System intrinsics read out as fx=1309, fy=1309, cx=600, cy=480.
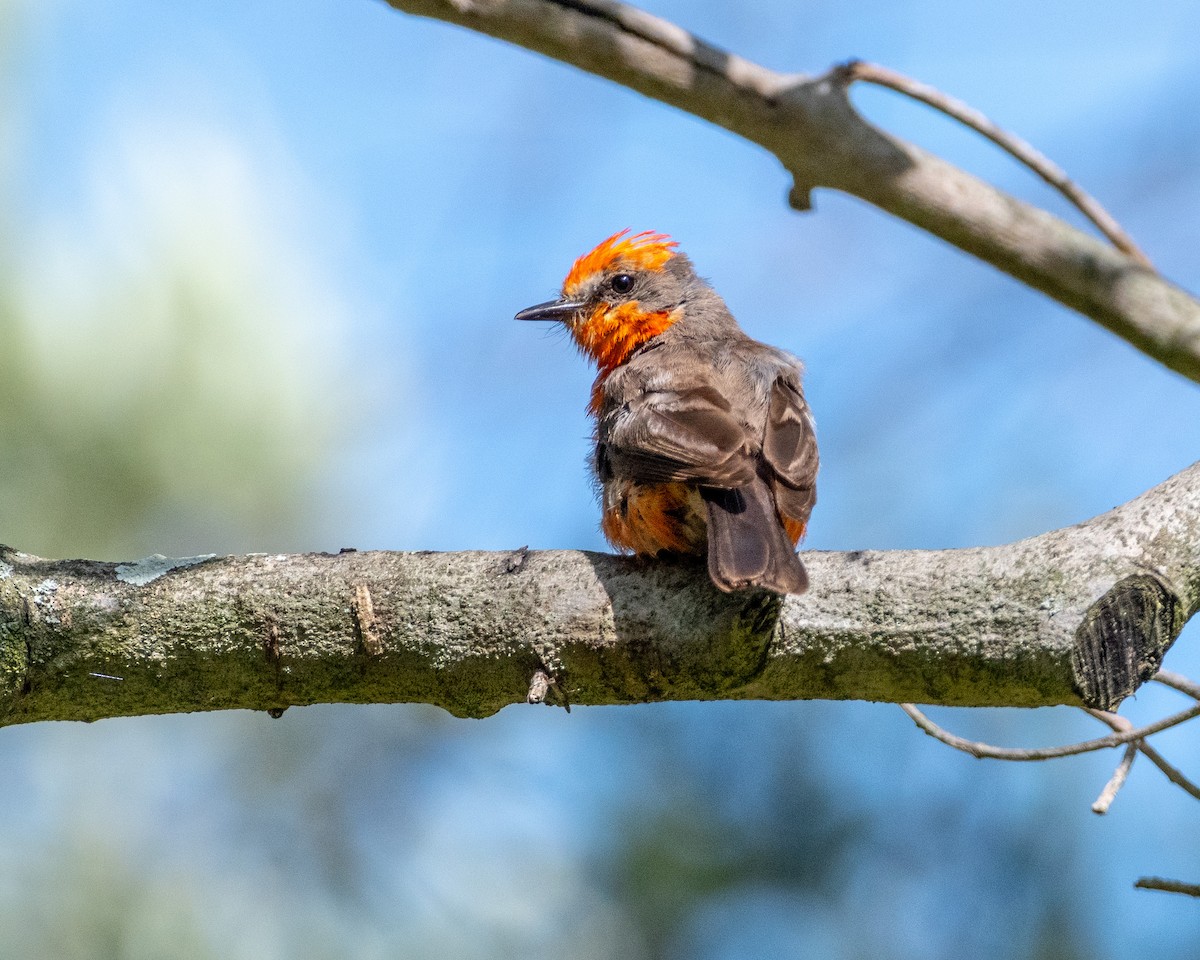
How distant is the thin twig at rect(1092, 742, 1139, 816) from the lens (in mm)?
3117

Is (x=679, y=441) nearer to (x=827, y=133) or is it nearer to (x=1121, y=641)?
(x=827, y=133)

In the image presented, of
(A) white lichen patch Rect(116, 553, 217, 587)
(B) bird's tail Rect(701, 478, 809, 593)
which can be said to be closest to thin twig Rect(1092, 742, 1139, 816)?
(B) bird's tail Rect(701, 478, 809, 593)

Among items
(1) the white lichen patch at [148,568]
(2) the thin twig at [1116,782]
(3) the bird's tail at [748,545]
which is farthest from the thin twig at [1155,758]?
(1) the white lichen patch at [148,568]

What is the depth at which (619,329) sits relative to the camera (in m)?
5.55

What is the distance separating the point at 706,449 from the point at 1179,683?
140 cm

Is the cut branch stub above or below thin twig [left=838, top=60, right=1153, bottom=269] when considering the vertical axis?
below

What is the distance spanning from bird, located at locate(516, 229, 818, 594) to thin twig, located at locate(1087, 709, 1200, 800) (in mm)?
995

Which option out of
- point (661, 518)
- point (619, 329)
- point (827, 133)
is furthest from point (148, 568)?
point (619, 329)

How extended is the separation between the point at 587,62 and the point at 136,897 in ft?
12.9

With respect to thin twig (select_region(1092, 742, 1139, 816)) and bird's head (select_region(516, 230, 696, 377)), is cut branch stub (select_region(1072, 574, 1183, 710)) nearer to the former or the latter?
thin twig (select_region(1092, 742, 1139, 816))

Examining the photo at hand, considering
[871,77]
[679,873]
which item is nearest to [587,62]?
[871,77]

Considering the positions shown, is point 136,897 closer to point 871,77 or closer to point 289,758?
point 289,758

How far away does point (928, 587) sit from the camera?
2.98 metres

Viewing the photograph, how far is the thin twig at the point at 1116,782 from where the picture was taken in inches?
123
